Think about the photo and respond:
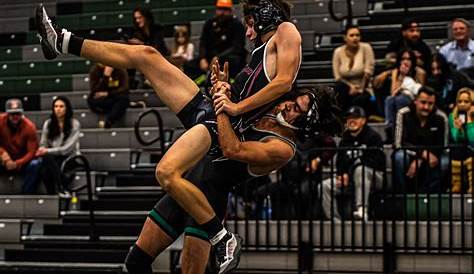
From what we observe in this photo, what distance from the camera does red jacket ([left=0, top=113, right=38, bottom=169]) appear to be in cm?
1427

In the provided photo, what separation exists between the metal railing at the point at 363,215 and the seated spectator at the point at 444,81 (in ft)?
4.58

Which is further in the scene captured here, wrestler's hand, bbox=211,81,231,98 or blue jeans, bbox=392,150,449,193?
blue jeans, bbox=392,150,449,193

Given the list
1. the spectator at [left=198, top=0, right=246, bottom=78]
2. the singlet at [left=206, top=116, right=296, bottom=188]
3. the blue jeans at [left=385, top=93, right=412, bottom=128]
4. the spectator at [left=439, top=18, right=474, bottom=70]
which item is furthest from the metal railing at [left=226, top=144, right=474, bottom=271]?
the singlet at [left=206, top=116, right=296, bottom=188]

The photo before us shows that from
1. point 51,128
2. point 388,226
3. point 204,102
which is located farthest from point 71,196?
point 204,102

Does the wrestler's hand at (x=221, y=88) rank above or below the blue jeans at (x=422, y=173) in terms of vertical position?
above

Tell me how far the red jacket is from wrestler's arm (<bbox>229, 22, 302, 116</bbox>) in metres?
6.40

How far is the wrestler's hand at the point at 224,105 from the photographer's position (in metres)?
8.34

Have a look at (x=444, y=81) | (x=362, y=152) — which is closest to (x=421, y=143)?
(x=362, y=152)

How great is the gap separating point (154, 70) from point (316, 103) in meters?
1.29

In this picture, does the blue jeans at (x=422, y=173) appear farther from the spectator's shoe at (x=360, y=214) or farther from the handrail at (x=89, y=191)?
the handrail at (x=89, y=191)

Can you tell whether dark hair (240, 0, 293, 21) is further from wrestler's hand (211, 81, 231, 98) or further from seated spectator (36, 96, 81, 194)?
seated spectator (36, 96, 81, 194)

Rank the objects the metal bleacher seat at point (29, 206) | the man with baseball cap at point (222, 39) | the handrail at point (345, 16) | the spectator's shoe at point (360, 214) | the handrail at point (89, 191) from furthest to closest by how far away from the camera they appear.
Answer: the handrail at point (345, 16) < the man with baseball cap at point (222, 39) < the metal bleacher seat at point (29, 206) < the handrail at point (89, 191) < the spectator's shoe at point (360, 214)

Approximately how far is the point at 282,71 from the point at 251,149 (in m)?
0.62

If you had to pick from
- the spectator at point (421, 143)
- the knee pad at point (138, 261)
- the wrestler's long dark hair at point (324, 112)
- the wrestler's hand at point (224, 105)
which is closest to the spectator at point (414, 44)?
the spectator at point (421, 143)
